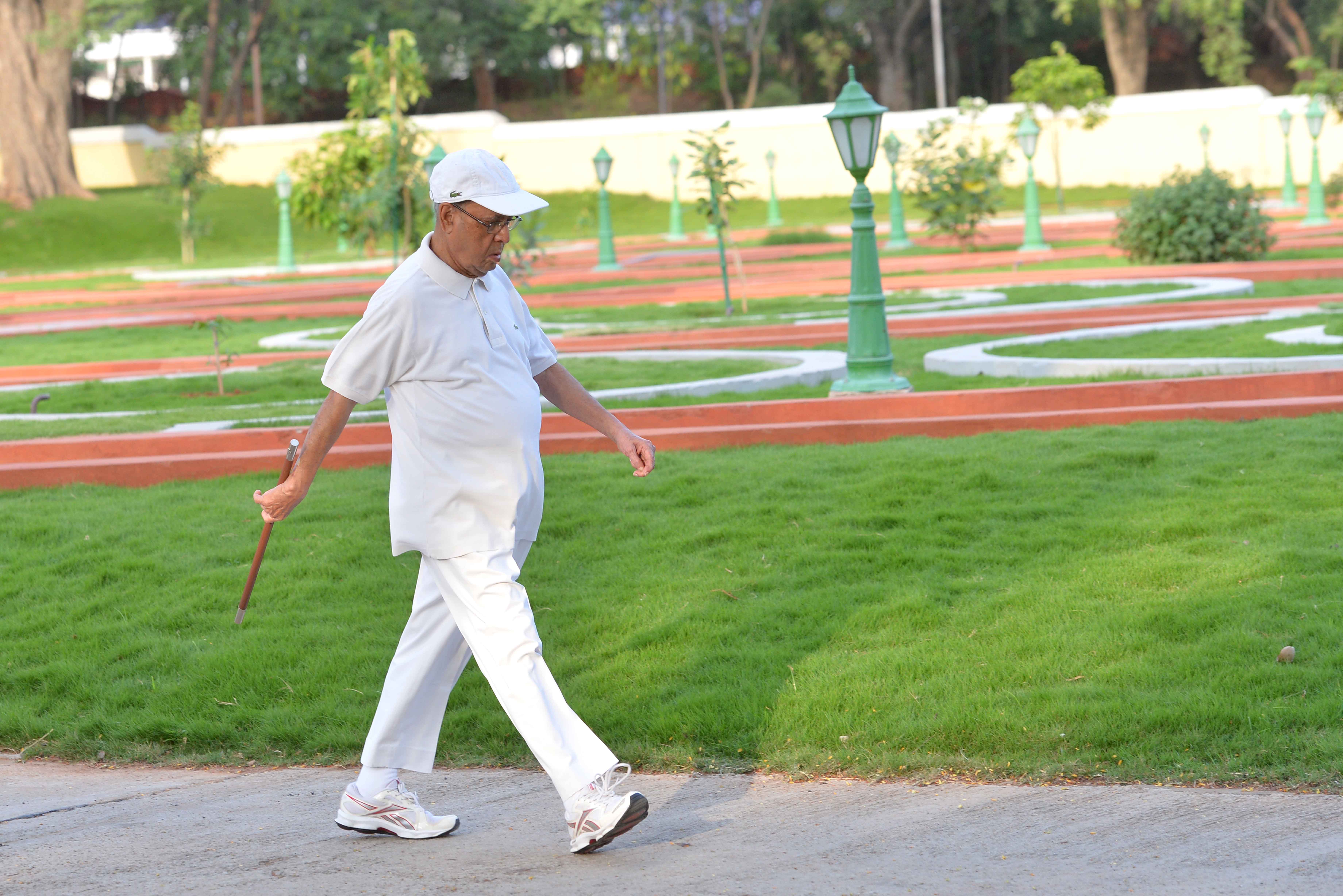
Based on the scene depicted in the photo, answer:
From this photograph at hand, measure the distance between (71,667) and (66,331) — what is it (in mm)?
15443

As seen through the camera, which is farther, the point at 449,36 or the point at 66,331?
the point at 449,36

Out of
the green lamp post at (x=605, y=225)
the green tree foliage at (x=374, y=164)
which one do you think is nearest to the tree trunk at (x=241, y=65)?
the green tree foliage at (x=374, y=164)

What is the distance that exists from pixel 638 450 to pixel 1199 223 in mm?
17089

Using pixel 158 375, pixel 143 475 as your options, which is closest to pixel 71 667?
pixel 143 475

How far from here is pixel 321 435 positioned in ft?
12.0

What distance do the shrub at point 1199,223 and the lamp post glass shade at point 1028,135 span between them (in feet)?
15.4

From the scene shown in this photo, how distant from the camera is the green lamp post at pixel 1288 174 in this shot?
31.8 meters

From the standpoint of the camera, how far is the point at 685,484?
7242mm

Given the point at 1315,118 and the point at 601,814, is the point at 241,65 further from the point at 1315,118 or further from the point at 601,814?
the point at 601,814

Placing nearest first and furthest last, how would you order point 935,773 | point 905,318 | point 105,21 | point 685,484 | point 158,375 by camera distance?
point 935,773 < point 685,484 < point 158,375 < point 905,318 < point 105,21

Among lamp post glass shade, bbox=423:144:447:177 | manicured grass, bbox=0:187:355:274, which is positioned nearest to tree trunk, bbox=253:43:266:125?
manicured grass, bbox=0:187:355:274

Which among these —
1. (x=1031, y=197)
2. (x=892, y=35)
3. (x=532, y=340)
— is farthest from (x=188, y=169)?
(x=532, y=340)

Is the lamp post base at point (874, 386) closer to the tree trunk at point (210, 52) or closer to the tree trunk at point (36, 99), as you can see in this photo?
the tree trunk at point (36, 99)

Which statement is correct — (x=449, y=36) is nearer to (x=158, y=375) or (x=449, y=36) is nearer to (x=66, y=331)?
(x=66, y=331)
